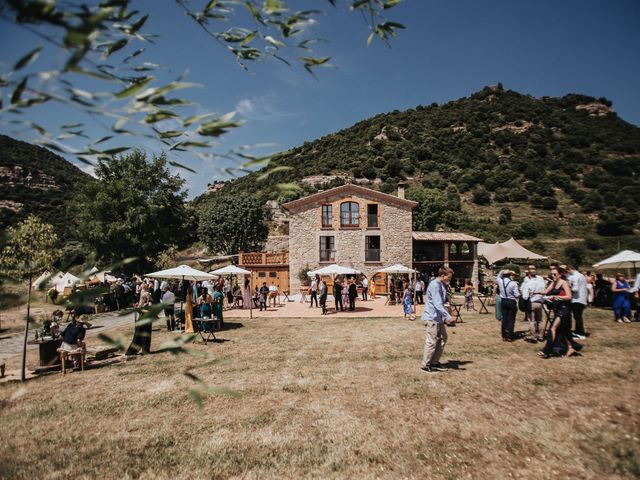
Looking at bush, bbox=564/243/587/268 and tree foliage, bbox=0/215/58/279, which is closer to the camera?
tree foliage, bbox=0/215/58/279

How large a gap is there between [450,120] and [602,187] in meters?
36.1

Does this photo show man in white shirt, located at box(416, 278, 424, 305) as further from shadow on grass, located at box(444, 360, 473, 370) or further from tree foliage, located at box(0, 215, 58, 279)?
tree foliage, located at box(0, 215, 58, 279)

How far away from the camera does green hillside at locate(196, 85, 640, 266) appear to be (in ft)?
127

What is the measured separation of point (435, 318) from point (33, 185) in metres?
71.3

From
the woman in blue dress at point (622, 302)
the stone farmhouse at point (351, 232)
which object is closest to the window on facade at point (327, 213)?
the stone farmhouse at point (351, 232)

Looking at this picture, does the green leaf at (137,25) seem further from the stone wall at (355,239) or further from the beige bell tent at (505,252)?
the beige bell tent at (505,252)

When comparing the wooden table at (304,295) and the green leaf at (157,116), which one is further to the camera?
the wooden table at (304,295)

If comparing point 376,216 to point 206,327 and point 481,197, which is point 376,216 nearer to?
point 206,327

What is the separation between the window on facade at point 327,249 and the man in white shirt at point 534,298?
1573 centimetres

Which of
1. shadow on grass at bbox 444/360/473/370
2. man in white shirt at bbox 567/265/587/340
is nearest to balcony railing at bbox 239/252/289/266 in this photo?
shadow on grass at bbox 444/360/473/370

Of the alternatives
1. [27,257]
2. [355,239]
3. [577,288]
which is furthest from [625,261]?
[27,257]

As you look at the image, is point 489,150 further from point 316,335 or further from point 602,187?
point 316,335

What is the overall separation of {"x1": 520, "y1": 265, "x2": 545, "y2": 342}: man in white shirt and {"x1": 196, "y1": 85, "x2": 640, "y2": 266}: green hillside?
27.0 meters

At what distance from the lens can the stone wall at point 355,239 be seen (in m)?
23.7
